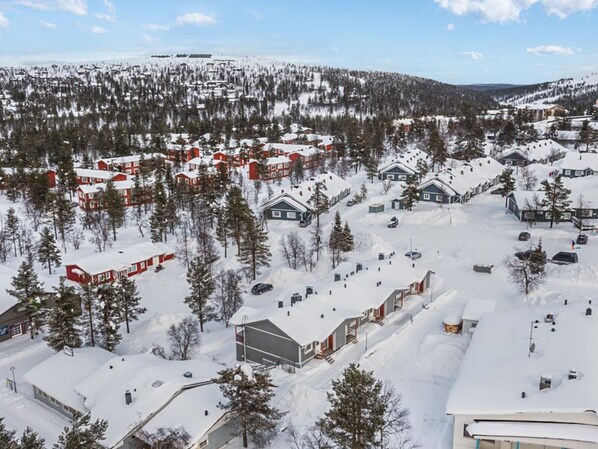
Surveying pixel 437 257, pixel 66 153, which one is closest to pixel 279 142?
pixel 66 153

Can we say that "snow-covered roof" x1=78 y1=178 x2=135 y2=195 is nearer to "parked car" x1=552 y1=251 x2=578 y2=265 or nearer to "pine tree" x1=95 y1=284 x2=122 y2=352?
"pine tree" x1=95 y1=284 x2=122 y2=352

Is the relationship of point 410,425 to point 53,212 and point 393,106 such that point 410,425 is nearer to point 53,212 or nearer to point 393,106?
point 53,212

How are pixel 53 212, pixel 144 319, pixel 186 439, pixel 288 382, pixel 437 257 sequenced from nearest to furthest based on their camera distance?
pixel 186 439 → pixel 288 382 → pixel 144 319 → pixel 437 257 → pixel 53 212

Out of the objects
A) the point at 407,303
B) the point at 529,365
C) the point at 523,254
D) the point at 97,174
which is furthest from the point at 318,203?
the point at 97,174

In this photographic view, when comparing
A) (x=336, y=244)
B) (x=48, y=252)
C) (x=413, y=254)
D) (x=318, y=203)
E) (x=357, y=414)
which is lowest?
(x=48, y=252)

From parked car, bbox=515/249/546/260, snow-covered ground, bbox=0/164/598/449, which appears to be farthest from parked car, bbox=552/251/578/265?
parked car, bbox=515/249/546/260

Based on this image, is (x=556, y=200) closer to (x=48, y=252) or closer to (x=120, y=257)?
(x=120, y=257)
